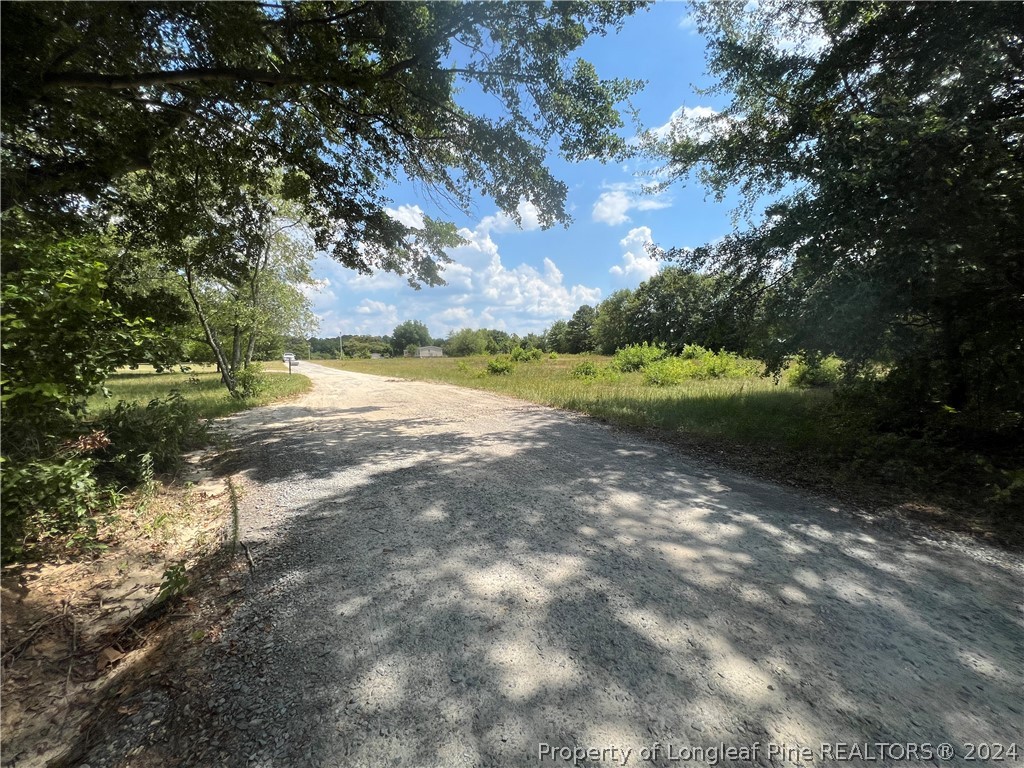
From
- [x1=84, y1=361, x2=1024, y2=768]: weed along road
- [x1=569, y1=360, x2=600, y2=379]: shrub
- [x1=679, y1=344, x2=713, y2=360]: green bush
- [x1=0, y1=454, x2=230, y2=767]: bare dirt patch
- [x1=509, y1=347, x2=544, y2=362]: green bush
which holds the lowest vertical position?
[x1=0, y1=454, x2=230, y2=767]: bare dirt patch

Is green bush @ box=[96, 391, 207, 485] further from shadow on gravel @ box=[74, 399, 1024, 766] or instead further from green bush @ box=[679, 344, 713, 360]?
green bush @ box=[679, 344, 713, 360]

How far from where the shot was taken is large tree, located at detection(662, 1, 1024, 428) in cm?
429

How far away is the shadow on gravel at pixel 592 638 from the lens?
1637mm

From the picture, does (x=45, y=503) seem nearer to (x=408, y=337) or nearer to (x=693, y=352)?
(x=693, y=352)

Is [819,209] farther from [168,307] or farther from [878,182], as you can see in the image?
[168,307]

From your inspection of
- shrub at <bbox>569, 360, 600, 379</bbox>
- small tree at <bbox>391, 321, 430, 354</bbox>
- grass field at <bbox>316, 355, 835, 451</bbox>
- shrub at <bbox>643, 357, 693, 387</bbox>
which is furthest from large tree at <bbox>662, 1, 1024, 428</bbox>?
small tree at <bbox>391, 321, 430, 354</bbox>

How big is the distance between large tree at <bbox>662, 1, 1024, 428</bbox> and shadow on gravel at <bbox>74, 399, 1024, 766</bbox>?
123 inches

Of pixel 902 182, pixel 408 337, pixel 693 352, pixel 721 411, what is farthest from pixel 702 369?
pixel 408 337

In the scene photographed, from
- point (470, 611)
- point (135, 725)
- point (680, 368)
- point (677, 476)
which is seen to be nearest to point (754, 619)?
point (470, 611)

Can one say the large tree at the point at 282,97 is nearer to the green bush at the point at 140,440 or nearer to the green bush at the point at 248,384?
the green bush at the point at 140,440

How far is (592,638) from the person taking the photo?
213cm

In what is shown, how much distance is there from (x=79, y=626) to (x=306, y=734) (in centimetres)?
181

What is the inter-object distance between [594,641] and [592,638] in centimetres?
2

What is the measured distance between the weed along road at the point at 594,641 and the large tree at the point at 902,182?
3.05 meters
